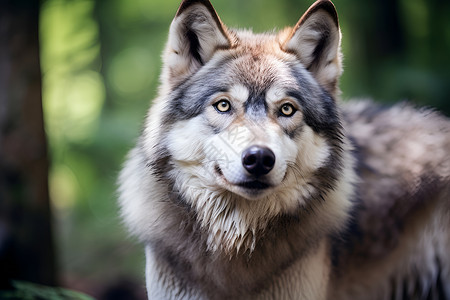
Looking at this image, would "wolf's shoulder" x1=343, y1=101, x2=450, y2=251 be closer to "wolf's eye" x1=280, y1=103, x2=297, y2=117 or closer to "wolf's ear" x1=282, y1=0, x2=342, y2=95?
"wolf's ear" x1=282, y1=0, x2=342, y2=95

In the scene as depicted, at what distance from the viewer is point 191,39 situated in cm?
325

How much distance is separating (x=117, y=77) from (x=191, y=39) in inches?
358

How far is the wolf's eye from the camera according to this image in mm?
2973

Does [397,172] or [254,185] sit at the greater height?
[397,172]

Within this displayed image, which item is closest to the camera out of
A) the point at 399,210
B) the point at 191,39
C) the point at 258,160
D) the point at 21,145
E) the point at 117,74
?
→ the point at 258,160

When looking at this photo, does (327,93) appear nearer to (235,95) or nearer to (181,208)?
(235,95)

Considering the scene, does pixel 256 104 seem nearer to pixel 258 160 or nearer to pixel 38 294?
pixel 258 160

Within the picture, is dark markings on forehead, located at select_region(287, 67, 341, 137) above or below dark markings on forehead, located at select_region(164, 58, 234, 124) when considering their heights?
above

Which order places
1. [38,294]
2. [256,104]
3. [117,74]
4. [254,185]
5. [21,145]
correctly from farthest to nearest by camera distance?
[117,74] < [21,145] < [38,294] < [256,104] < [254,185]

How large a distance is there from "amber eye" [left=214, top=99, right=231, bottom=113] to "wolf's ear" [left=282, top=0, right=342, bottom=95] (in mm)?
793

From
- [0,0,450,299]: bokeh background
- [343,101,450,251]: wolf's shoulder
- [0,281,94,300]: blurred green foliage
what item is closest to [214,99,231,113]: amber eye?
[343,101,450,251]: wolf's shoulder

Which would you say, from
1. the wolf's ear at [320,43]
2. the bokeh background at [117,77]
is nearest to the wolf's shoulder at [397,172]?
the wolf's ear at [320,43]

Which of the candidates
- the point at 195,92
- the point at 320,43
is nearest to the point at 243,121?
the point at 195,92

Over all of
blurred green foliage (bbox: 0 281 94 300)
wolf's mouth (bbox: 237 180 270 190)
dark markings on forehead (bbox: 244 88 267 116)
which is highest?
dark markings on forehead (bbox: 244 88 267 116)
